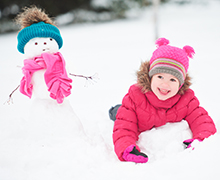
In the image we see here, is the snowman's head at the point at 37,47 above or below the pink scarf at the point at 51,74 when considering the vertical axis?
above

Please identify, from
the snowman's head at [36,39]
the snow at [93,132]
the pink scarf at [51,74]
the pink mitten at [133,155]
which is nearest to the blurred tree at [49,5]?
the snow at [93,132]

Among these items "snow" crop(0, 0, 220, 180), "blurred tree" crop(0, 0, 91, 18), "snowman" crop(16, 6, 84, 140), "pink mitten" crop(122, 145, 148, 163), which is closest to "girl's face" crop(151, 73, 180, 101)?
"snow" crop(0, 0, 220, 180)

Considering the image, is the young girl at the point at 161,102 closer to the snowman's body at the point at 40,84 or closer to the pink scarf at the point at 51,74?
the pink scarf at the point at 51,74

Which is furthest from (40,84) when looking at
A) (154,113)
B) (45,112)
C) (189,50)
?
(189,50)

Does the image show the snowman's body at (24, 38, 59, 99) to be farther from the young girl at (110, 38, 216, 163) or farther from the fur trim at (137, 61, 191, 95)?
the fur trim at (137, 61, 191, 95)

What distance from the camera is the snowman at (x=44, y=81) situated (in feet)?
5.93

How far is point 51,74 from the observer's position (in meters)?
1.82

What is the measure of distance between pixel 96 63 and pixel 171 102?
2.69 meters

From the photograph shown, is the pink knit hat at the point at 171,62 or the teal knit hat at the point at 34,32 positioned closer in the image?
the pink knit hat at the point at 171,62

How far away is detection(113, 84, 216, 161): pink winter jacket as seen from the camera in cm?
184

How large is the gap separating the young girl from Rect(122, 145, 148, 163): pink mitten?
0.03 m

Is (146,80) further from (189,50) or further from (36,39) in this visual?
(36,39)

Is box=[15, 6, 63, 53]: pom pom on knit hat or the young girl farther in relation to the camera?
box=[15, 6, 63, 53]: pom pom on knit hat

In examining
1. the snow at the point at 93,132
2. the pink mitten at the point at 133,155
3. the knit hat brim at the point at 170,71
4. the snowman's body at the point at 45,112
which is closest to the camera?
the snow at the point at 93,132
